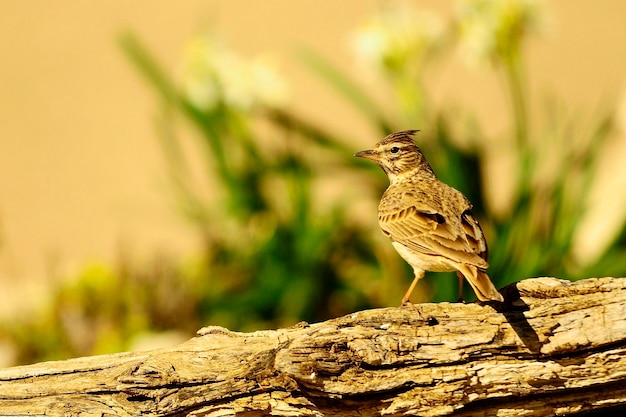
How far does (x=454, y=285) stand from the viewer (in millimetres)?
6863

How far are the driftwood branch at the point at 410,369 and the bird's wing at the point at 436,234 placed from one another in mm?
272

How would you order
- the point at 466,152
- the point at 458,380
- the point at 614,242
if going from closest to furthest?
the point at 458,380
the point at 614,242
the point at 466,152

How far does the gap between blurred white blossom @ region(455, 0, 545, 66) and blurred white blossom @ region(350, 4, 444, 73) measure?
324 mm

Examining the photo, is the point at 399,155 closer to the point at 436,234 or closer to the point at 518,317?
the point at 436,234

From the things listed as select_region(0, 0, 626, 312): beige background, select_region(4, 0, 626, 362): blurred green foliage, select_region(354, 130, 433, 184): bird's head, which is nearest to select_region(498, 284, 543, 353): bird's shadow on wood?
select_region(354, 130, 433, 184): bird's head

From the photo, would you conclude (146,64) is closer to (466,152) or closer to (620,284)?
(466,152)

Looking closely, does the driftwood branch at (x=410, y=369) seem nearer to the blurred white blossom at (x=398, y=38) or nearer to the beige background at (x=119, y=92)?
the blurred white blossom at (x=398, y=38)

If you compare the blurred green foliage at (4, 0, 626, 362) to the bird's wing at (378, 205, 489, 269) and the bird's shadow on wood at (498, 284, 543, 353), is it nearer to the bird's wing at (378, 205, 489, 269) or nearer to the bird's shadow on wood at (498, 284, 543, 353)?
the bird's wing at (378, 205, 489, 269)

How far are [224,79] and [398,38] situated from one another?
158 cm

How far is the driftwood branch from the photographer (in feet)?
13.1

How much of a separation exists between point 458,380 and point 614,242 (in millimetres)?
4202

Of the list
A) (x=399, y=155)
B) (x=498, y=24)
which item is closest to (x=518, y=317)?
(x=399, y=155)

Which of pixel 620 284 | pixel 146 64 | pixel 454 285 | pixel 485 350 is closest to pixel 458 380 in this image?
pixel 485 350

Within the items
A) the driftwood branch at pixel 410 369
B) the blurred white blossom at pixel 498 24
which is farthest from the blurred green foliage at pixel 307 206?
the driftwood branch at pixel 410 369
